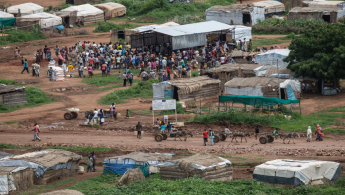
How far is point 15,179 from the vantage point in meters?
19.8

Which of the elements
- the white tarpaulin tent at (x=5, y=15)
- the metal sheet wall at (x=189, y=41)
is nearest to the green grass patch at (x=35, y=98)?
the metal sheet wall at (x=189, y=41)

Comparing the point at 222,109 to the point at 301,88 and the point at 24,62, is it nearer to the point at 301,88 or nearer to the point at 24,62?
the point at 301,88

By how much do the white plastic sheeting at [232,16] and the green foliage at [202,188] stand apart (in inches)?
1780

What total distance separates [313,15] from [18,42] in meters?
36.4

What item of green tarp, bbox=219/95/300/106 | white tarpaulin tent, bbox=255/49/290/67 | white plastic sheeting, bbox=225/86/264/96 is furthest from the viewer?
white tarpaulin tent, bbox=255/49/290/67

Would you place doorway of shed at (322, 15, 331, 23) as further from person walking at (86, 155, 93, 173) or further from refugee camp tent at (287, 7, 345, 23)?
person walking at (86, 155, 93, 173)

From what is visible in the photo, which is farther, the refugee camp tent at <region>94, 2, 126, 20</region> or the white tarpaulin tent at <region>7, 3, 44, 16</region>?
the refugee camp tent at <region>94, 2, 126, 20</region>

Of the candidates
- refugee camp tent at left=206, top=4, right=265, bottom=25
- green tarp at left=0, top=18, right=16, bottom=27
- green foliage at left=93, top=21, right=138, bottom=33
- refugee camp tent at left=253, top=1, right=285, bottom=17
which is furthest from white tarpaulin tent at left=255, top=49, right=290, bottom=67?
green tarp at left=0, top=18, right=16, bottom=27

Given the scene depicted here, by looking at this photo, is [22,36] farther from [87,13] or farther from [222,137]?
[222,137]

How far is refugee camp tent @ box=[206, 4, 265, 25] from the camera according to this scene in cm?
6194

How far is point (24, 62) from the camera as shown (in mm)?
44719

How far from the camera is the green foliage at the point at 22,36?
55519 mm

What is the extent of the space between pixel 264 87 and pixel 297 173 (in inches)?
718

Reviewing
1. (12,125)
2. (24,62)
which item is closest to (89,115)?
(12,125)
